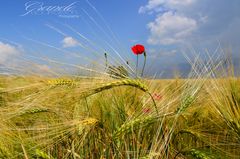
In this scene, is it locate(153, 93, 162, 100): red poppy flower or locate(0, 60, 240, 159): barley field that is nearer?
locate(0, 60, 240, 159): barley field

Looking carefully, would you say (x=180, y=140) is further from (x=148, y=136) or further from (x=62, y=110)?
(x=62, y=110)

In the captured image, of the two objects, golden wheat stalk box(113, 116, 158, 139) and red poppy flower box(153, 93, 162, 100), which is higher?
red poppy flower box(153, 93, 162, 100)

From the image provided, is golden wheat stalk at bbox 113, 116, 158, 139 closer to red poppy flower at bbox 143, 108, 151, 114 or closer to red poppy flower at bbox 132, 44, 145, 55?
red poppy flower at bbox 143, 108, 151, 114

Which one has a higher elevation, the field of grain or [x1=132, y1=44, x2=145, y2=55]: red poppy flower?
[x1=132, y1=44, x2=145, y2=55]: red poppy flower

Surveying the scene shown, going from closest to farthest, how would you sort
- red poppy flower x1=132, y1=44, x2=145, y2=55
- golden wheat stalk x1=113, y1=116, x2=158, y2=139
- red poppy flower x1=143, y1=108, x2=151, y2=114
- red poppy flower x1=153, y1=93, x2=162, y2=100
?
golden wheat stalk x1=113, y1=116, x2=158, y2=139 → red poppy flower x1=143, y1=108, x2=151, y2=114 → red poppy flower x1=153, y1=93, x2=162, y2=100 → red poppy flower x1=132, y1=44, x2=145, y2=55

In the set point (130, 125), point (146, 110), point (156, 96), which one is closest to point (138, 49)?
point (156, 96)

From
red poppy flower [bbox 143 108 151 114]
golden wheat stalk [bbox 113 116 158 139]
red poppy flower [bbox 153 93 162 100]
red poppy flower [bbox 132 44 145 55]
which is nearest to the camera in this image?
golden wheat stalk [bbox 113 116 158 139]

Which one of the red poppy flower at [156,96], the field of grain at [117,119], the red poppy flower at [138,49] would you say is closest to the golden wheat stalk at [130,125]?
the field of grain at [117,119]

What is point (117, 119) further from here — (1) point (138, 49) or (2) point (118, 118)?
(1) point (138, 49)

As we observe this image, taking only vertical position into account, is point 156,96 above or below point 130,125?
above

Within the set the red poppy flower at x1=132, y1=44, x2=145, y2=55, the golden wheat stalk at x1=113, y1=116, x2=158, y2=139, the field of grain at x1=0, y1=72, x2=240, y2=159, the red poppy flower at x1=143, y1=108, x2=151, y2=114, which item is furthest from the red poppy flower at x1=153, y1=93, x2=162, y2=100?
the red poppy flower at x1=132, y1=44, x2=145, y2=55

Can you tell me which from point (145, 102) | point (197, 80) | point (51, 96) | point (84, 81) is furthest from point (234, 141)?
point (51, 96)

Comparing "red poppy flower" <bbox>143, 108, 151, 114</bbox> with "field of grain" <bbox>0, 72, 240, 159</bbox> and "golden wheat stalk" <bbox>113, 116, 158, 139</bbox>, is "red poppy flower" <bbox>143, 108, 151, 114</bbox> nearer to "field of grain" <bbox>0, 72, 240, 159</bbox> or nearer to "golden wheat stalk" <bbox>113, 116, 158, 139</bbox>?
"field of grain" <bbox>0, 72, 240, 159</bbox>

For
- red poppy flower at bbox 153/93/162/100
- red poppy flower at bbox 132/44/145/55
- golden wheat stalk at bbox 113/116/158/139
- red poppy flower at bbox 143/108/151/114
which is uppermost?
red poppy flower at bbox 132/44/145/55
